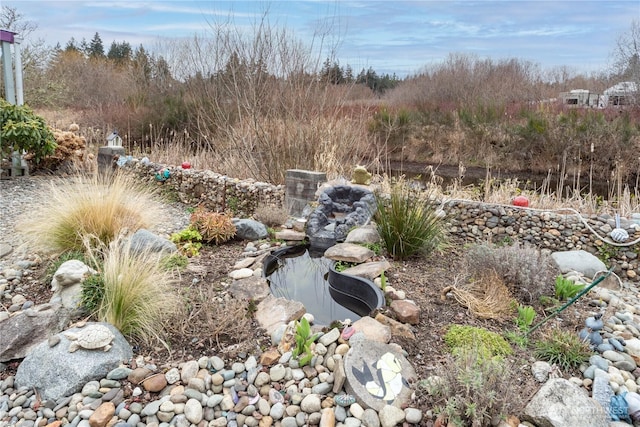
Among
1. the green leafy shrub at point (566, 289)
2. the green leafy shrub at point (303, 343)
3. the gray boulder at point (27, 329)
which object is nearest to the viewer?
the green leafy shrub at point (303, 343)

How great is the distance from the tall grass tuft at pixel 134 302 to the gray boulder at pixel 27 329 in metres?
0.24

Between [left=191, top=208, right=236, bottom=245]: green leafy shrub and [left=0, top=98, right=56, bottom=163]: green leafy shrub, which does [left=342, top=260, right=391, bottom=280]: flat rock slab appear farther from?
[left=0, top=98, right=56, bottom=163]: green leafy shrub

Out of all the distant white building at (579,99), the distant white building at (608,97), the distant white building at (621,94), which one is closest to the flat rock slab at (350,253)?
the distant white building at (608,97)

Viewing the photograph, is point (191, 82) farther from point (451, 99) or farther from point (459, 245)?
point (451, 99)

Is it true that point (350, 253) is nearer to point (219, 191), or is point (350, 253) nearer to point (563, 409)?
point (563, 409)

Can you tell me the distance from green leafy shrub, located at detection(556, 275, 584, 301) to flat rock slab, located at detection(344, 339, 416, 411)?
1.39m

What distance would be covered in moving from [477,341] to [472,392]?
47 centimetres

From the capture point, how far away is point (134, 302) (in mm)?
2473

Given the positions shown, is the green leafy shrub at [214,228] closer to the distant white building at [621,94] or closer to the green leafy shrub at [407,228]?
the green leafy shrub at [407,228]

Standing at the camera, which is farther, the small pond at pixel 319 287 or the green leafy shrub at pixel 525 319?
the small pond at pixel 319 287

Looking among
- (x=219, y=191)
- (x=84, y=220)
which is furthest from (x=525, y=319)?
(x=219, y=191)

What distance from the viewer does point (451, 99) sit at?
14992 millimetres

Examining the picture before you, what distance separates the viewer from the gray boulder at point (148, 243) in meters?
3.36

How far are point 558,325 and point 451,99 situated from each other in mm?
13734
